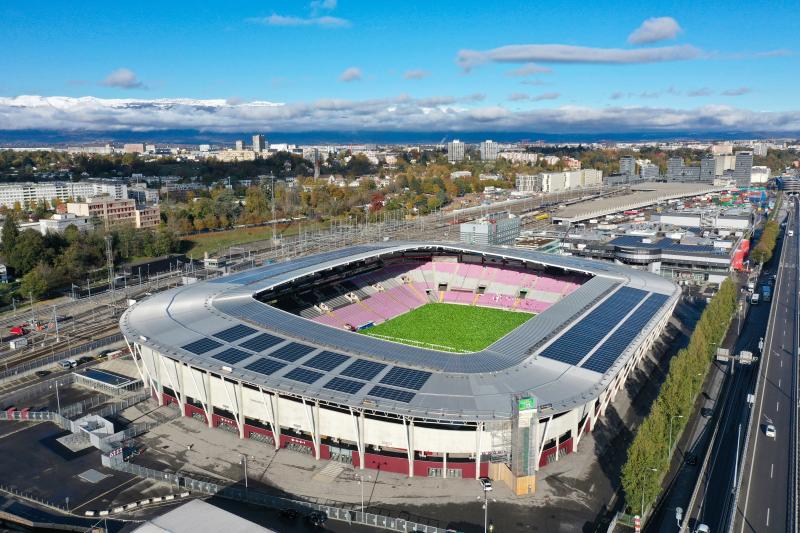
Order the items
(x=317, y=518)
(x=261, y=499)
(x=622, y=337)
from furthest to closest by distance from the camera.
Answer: (x=622, y=337) < (x=261, y=499) < (x=317, y=518)

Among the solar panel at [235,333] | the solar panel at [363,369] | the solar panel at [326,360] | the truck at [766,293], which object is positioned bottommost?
the truck at [766,293]

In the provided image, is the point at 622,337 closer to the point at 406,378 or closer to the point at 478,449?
the point at 478,449

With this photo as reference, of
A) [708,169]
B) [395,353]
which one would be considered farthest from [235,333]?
[708,169]

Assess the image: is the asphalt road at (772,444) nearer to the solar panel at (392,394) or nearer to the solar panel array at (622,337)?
the solar panel array at (622,337)

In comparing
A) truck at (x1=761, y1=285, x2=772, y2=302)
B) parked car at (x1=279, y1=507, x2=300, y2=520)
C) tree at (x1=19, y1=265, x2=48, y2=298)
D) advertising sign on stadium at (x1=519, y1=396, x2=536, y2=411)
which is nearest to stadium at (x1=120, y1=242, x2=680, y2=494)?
advertising sign on stadium at (x1=519, y1=396, x2=536, y2=411)

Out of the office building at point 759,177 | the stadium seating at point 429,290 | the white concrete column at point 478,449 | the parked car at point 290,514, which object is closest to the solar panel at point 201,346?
the parked car at point 290,514

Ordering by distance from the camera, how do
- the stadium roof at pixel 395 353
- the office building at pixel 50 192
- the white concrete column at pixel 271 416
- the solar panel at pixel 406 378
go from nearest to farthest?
the stadium roof at pixel 395 353 < the solar panel at pixel 406 378 < the white concrete column at pixel 271 416 < the office building at pixel 50 192

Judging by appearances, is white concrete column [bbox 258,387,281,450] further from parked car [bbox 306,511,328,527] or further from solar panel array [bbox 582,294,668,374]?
solar panel array [bbox 582,294,668,374]
